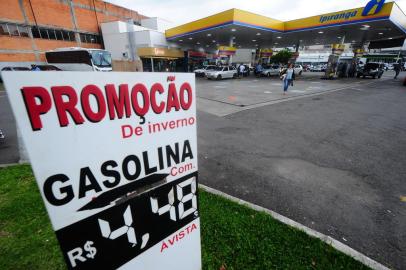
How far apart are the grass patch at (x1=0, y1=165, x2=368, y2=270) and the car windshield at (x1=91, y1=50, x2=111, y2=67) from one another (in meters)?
19.2

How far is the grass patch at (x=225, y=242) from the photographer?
2.28m

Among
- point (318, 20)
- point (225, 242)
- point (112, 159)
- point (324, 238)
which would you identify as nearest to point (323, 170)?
point (324, 238)

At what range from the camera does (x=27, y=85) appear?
2.82 feet

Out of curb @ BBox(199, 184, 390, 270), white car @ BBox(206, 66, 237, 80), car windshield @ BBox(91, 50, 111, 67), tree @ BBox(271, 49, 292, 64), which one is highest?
tree @ BBox(271, 49, 292, 64)

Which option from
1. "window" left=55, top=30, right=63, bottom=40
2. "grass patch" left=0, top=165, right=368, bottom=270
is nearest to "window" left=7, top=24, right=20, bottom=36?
"window" left=55, top=30, right=63, bottom=40

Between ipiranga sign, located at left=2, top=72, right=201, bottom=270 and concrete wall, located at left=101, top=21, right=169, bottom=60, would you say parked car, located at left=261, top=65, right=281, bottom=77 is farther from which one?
ipiranga sign, located at left=2, top=72, right=201, bottom=270

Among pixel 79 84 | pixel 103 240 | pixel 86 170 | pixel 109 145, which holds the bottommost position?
pixel 103 240


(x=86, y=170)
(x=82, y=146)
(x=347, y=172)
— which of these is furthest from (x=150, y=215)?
(x=347, y=172)

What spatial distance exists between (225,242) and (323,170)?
2.98m

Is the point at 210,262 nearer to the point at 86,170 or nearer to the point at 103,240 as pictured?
the point at 103,240

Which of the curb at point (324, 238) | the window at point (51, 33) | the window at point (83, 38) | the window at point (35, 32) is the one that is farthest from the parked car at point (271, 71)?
the window at point (35, 32)

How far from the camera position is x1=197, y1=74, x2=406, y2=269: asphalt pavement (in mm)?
2838

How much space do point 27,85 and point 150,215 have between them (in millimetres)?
1082

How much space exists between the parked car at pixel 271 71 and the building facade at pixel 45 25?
26.9 metres
